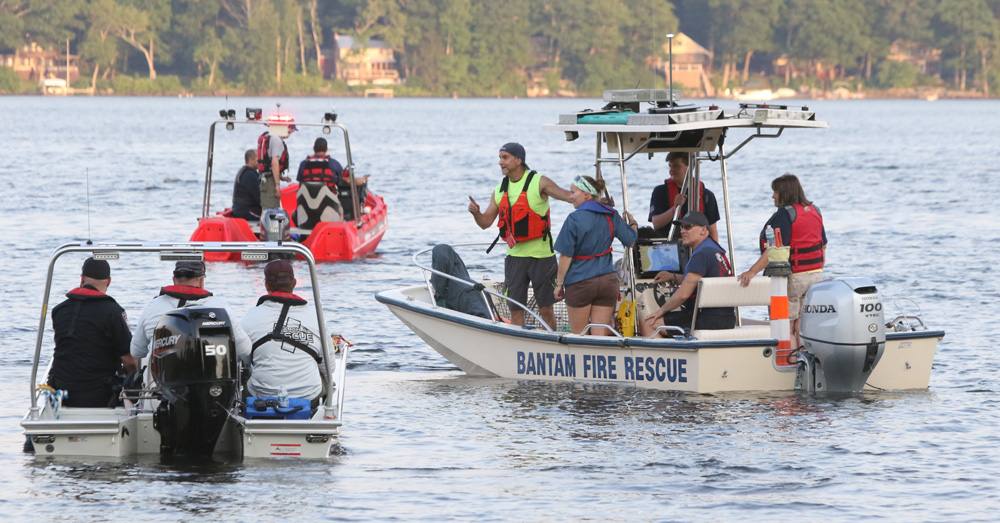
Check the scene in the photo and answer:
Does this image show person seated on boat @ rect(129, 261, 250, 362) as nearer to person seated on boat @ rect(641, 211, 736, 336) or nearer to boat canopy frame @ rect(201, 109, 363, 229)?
person seated on boat @ rect(641, 211, 736, 336)

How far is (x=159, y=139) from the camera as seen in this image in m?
69.6

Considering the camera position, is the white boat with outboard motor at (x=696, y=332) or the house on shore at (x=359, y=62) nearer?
the white boat with outboard motor at (x=696, y=332)

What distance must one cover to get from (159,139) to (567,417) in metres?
61.4

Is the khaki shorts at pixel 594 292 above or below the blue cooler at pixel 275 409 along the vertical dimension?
above

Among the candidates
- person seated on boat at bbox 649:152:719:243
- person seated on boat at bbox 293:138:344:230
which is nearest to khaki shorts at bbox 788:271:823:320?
person seated on boat at bbox 649:152:719:243

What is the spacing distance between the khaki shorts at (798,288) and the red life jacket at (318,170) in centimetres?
973

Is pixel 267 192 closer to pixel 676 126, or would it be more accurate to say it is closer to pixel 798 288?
pixel 676 126

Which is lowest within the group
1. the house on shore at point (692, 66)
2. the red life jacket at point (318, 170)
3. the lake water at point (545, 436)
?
the lake water at point (545, 436)

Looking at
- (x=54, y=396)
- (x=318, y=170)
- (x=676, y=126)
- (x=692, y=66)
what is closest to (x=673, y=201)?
(x=676, y=126)

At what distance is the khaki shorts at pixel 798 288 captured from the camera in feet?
37.9

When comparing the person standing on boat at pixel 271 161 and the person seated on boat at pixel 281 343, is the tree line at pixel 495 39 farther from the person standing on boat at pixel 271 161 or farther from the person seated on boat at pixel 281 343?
the person seated on boat at pixel 281 343

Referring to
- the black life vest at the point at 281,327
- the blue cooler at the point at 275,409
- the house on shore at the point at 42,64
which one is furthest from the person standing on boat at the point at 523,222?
the house on shore at the point at 42,64

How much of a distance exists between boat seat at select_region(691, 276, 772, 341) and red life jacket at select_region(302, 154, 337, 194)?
9.80 meters

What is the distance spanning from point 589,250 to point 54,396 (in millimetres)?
4317
